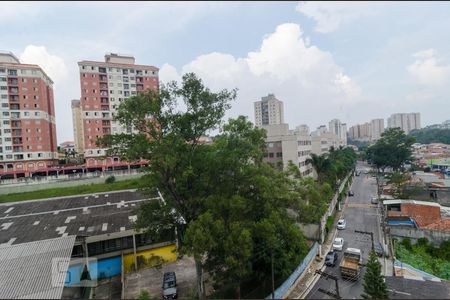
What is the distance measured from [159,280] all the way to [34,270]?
6.59m

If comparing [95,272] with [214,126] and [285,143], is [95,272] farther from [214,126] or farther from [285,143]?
[285,143]

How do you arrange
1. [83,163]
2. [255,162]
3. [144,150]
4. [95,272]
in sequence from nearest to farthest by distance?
[144,150]
[255,162]
[95,272]
[83,163]

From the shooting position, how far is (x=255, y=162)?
41.2ft

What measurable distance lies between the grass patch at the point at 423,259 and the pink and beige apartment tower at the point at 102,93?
3491 centimetres

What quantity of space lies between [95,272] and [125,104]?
36.9 feet

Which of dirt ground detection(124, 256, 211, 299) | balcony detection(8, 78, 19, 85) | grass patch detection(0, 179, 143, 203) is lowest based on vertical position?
dirt ground detection(124, 256, 211, 299)

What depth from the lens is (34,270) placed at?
9.96 metres

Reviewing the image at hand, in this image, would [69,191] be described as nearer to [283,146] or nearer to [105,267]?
[105,267]

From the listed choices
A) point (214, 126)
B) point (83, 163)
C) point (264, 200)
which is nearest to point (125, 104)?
point (214, 126)

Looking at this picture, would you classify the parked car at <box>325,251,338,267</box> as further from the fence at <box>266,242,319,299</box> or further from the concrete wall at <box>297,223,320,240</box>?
the concrete wall at <box>297,223,320,240</box>

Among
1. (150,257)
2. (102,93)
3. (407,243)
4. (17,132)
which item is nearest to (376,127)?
Result: (407,243)

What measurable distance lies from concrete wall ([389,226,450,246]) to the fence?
27.6 feet

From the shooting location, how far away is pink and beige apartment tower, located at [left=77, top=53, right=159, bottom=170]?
123 feet

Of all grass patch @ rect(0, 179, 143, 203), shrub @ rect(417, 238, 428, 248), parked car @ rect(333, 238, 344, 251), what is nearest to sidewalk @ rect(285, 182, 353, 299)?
parked car @ rect(333, 238, 344, 251)
